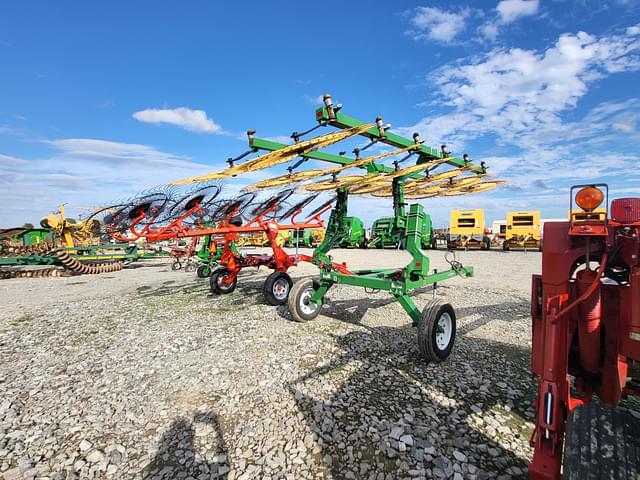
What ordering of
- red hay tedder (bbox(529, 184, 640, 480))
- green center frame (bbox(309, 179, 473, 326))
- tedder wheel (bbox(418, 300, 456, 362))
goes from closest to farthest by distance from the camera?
red hay tedder (bbox(529, 184, 640, 480))
tedder wheel (bbox(418, 300, 456, 362))
green center frame (bbox(309, 179, 473, 326))

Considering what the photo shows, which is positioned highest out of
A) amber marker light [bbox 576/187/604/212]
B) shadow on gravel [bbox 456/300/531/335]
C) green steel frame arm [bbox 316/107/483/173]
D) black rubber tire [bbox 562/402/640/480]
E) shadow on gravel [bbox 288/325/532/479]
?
green steel frame arm [bbox 316/107/483/173]

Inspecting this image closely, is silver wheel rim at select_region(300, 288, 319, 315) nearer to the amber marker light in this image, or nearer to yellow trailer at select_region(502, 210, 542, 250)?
the amber marker light

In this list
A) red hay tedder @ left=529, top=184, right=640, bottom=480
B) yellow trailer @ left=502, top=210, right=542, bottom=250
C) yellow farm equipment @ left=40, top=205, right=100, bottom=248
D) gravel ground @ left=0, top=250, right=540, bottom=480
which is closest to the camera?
red hay tedder @ left=529, top=184, right=640, bottom=480

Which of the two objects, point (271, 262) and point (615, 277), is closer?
point (615, 277)

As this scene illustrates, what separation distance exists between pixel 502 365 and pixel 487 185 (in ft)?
22.5

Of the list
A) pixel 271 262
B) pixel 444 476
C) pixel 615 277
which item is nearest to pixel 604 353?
pixel 615 277

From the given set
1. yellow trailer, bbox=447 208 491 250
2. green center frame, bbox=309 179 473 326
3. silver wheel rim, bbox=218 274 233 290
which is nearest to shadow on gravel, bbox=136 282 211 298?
silver wheel rim, bbox=218 274 233 290

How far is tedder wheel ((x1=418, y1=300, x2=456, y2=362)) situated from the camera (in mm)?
4805

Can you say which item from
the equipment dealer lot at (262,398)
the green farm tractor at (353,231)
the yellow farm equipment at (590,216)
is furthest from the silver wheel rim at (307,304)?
the yellow farm equipment at (590,216)

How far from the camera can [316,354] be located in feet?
17.6

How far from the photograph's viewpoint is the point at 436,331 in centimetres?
494

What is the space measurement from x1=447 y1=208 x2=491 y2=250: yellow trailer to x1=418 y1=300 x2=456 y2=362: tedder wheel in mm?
24796

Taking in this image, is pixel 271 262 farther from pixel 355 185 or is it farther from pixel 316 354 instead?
pixel 316 354

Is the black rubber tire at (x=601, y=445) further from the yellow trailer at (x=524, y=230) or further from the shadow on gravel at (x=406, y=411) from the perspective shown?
the yellow trailer at (x=524, y=230)
